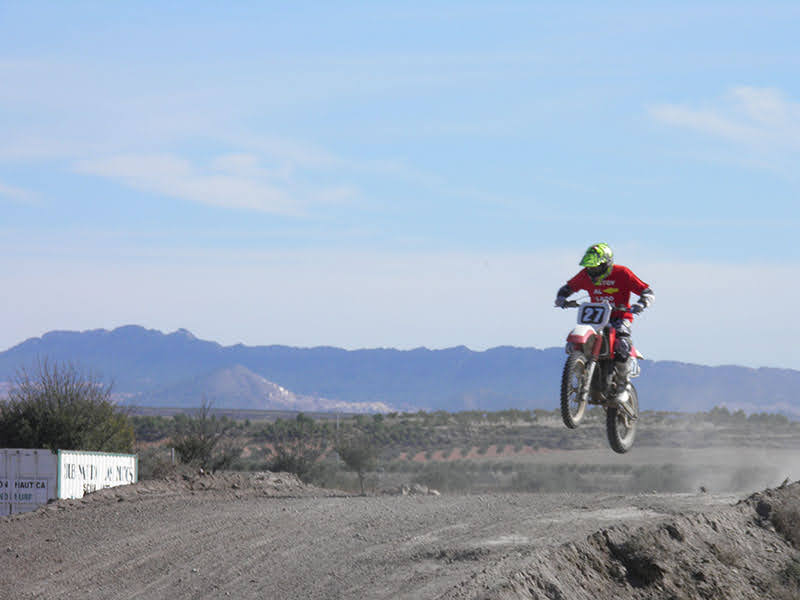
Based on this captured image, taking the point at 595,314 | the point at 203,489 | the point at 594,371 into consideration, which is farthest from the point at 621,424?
the point at 203,489

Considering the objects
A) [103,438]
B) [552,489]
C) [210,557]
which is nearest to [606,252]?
[210,557]

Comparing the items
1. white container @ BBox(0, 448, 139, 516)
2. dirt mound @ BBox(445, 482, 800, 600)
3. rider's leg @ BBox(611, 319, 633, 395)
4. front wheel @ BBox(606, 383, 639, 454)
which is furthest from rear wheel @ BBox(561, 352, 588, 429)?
white container @ BBox(0, 448, 139, 516)

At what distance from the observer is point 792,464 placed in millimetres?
54000

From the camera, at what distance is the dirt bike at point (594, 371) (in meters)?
17.8

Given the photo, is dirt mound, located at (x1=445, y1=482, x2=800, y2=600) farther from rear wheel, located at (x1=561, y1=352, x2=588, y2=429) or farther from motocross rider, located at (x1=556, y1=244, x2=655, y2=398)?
motocross rider, located at (x1=556, y1=244, x2=655, y2=398)

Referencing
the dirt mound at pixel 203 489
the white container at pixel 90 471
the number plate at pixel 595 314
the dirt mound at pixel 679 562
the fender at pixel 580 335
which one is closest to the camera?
the dirt mound at pixel 679 562

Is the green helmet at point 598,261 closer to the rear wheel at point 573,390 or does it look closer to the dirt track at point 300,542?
the rear wheel at point 573,390

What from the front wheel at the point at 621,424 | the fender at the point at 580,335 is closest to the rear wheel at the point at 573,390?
the fender at the point at 580,335

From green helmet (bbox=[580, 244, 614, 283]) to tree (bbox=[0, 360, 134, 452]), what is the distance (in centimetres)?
2389

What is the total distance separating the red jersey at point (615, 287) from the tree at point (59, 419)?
77.3ft

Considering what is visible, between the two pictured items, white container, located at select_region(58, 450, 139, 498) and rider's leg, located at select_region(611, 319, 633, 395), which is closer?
rider's leg, located at select_region(611, 319, 633, 395)

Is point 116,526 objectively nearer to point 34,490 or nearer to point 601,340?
point 34,490

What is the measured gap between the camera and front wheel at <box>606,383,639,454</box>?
19.5 metres

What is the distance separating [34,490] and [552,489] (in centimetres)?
2596
